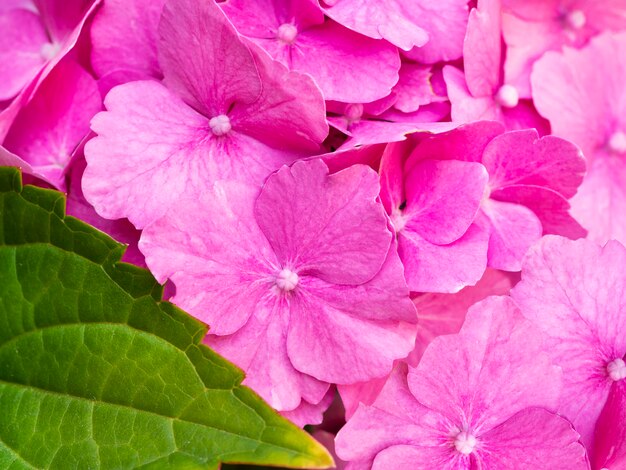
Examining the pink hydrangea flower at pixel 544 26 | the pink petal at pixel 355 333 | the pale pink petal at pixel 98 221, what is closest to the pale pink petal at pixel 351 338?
the pink petal at pixel 355 333

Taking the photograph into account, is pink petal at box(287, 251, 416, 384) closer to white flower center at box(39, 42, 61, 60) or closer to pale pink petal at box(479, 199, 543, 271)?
pale pink petal at box(479, 199, 543, 271)

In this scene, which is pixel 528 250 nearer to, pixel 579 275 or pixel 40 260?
pixel 579 275

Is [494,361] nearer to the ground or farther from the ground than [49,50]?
nearer to the ground

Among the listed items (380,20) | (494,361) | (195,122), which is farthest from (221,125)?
(494,361)

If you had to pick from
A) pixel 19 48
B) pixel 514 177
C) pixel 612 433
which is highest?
pixel 19 48

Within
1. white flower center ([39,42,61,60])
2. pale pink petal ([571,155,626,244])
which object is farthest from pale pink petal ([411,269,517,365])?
white flower center ([39,42,61,60])

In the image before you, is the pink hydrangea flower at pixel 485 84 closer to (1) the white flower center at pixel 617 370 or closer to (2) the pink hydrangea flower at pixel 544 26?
(2) the pink hydrangea flower at pixel 544 26

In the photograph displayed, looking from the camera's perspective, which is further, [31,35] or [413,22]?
[31,35]

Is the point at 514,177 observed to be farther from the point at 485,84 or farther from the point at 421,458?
the point at 421,458
